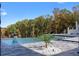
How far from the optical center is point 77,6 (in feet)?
20.5

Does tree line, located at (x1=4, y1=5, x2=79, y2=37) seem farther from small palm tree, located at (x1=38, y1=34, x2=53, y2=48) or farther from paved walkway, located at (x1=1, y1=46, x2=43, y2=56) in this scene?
paved walkway, located at (x1=1, y1=46, x2=43, y2=56)

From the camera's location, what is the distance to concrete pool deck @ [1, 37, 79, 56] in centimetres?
627

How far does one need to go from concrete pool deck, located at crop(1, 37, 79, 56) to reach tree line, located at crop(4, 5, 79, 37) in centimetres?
14

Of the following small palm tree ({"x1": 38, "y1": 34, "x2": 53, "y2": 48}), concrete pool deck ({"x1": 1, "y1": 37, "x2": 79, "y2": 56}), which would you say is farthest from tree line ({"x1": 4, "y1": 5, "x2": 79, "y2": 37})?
concrete pool deck ({"x1": 1, "y1": 37, "x2": 79, "y2": 56})

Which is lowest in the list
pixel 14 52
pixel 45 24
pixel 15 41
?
pixel 14 52

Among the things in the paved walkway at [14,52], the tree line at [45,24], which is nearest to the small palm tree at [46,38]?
the tree line at [45,24]

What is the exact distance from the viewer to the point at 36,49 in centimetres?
629

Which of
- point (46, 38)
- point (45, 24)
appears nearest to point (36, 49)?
point (46, 38)

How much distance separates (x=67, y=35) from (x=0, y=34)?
2.72 feet

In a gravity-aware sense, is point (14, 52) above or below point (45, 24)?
below

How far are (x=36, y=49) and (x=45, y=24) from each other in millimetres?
329

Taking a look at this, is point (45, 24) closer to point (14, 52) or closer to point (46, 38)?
point (46, 38)

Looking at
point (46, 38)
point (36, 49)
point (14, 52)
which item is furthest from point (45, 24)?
point (14, 52)

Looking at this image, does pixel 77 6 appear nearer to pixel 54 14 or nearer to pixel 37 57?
pixel 54 14
